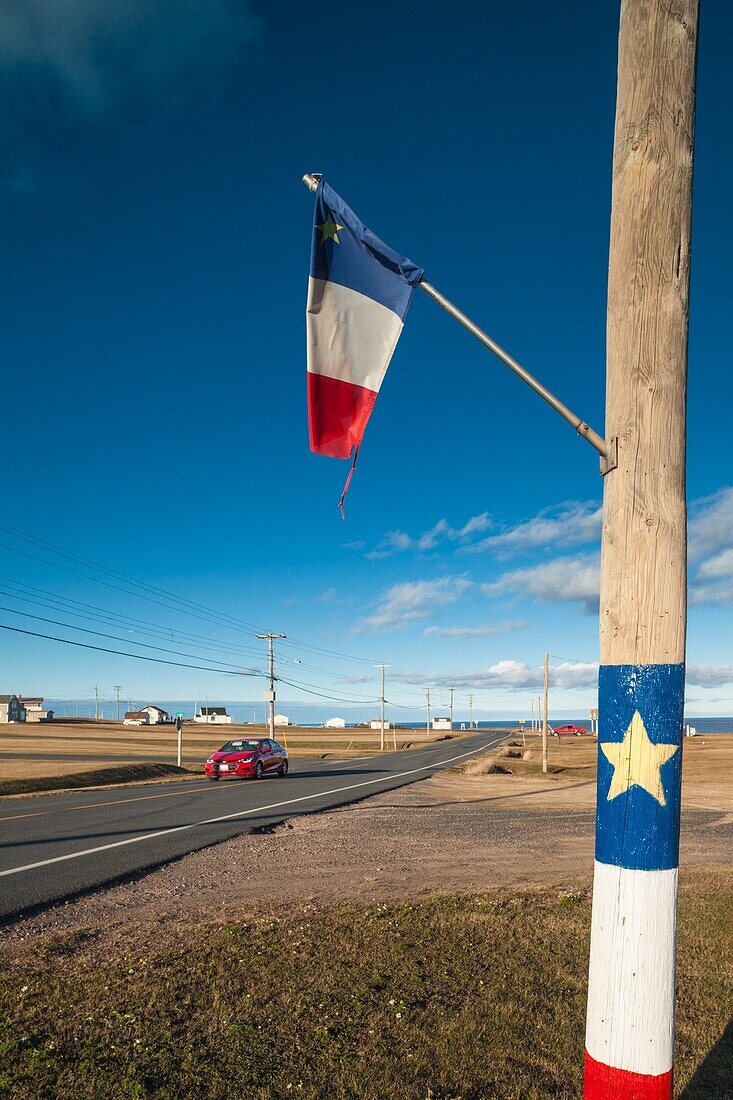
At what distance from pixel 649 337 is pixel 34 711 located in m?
Answer: 174

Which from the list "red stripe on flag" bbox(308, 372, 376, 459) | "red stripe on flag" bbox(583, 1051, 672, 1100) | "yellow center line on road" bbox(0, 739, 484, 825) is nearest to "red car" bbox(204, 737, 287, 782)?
"yellow center line on road" bbox(0, 739, 484, 825)

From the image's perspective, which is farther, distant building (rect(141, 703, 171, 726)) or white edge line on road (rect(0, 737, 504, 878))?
distant building (rect(141, 703, 171, 726))

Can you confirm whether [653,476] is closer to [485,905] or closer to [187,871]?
[485,905]

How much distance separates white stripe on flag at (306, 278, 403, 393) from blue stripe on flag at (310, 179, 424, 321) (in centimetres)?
5

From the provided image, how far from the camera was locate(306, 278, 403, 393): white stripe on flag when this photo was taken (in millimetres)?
3967

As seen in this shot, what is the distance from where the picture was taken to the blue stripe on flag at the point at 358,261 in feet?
13.0

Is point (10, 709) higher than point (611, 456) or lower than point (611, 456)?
lower

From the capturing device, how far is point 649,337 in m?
2.92

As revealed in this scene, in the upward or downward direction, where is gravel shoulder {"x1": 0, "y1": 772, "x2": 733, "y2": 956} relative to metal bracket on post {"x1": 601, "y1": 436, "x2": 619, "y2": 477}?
downward

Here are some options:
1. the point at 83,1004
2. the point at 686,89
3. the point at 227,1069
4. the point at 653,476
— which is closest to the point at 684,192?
the point at 686,89

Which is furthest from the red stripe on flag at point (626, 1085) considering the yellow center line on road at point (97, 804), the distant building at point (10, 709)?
the distant building at point (10, 709)

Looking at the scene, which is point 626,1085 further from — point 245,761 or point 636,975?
point 245,761

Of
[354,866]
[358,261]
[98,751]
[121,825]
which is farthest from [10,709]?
[358,261]

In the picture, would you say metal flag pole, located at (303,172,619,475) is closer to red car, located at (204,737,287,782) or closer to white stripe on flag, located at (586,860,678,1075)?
white stripe on flag, located at (586,860,678,1075)
